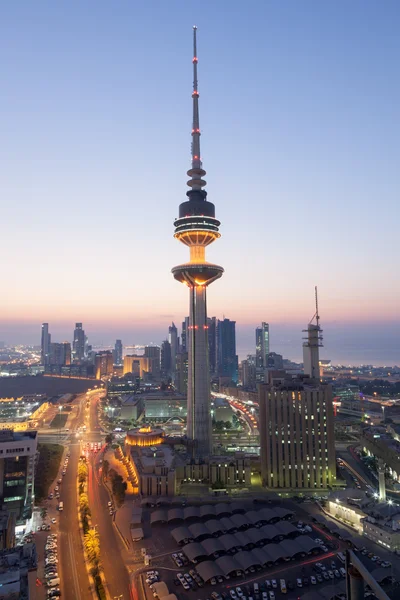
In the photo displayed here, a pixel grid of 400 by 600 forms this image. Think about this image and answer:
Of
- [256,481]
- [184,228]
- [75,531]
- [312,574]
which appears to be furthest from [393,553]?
[184,228]

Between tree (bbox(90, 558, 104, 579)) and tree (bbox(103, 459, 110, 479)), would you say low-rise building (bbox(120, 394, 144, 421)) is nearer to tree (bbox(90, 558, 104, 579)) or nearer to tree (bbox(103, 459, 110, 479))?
tree (bbox(103, 459, 110, 479))

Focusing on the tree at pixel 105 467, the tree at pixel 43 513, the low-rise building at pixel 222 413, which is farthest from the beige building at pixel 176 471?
the low-rise building at pixel 222 413

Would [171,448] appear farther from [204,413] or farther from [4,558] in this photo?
[4,558]

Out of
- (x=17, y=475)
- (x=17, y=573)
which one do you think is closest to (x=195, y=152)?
(x=17, y=475)

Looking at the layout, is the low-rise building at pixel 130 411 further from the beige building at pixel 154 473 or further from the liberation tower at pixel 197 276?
the beige building at pixel 154 473

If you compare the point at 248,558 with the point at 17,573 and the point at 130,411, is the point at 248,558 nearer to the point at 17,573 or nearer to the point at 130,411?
the point at 17,573

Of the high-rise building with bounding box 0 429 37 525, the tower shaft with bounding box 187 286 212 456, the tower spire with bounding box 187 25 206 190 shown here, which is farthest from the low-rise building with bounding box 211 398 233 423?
the high-rise building with bounding box 0 429 37 525

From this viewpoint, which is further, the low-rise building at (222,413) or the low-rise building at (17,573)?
the low-rise building at (222,413)
